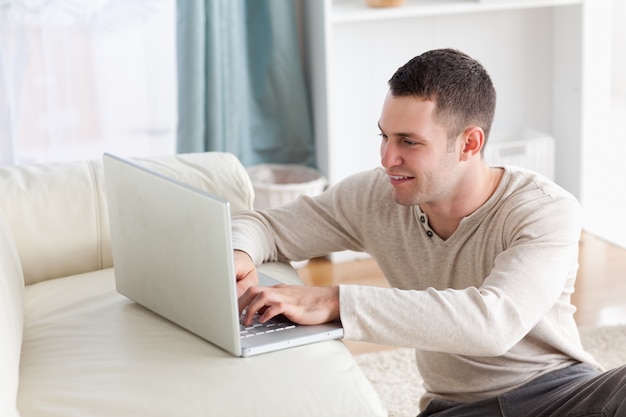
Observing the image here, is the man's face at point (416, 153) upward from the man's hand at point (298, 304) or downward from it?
upward

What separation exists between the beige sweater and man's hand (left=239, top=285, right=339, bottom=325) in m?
0.03

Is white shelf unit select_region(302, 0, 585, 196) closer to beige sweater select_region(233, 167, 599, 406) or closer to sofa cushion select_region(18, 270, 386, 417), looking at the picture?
beige sweater select_region(233, 167, 599, 406)

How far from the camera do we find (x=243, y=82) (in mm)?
3447

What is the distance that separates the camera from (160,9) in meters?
3.32

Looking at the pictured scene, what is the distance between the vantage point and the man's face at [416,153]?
176 cm

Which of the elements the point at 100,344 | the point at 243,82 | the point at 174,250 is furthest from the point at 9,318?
the point at 243,82

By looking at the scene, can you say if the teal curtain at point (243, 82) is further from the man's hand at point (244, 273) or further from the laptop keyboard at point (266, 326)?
the laptop keyboard at point (266, 326)

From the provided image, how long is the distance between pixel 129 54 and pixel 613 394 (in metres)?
2.20

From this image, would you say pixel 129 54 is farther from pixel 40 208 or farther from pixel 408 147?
pixel 408 147

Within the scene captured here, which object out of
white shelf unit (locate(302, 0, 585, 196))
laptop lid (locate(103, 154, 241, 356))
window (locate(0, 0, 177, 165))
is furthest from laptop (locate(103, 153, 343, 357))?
white shelf unit (locate(302, 0, 585, 196))

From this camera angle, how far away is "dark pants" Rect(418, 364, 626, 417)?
5.30 feet

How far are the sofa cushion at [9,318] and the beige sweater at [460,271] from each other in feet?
1.40

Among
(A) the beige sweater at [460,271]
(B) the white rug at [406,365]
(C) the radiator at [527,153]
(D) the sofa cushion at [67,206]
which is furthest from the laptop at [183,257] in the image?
(C) the radiator at [527,153]

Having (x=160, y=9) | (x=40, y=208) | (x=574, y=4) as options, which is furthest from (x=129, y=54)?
(x=574, y=4)
